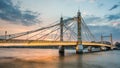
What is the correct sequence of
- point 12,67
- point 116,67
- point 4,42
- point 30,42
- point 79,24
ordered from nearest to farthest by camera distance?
point 12,67
point 116,67
point 4,42
point 30,42
point 79,24

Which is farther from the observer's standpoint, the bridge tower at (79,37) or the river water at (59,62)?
the bridge tower at (79,37)

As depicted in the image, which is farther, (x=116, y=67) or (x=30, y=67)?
(x=116, y=67)

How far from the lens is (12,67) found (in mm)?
39875

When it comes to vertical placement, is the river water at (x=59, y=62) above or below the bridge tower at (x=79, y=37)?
below

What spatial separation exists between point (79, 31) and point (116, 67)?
137 ft

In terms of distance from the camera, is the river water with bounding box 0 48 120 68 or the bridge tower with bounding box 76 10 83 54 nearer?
the river water with bounding box 0 48 120 68

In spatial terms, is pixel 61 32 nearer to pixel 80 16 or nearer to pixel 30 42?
pixel 80 16

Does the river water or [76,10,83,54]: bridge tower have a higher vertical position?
[76,10,83,54]: bridge tower

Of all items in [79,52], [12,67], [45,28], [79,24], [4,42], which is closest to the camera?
[12,67]

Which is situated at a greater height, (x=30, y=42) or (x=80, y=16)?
(x=80, y=16)

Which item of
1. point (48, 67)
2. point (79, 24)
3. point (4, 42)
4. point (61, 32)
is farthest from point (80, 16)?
point (48, 67)

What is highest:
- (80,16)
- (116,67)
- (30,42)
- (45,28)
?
(80,16)

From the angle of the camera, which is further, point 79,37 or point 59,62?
point 79,37

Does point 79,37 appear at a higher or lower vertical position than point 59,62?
higher
